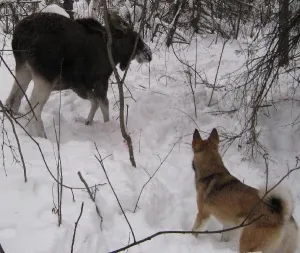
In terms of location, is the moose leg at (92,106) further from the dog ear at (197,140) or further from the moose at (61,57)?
the dog ear at (197,140)

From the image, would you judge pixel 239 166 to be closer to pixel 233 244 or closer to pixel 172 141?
pixel 172 141

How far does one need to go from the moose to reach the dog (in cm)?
163

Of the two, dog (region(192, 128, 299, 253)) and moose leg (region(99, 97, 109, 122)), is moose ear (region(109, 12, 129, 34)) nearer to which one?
moose leg (region(99, 97, 109, 122))

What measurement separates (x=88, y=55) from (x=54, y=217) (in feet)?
9.93

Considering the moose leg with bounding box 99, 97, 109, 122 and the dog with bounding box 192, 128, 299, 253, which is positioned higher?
the dog with bounding box 192, 128, 299, 253

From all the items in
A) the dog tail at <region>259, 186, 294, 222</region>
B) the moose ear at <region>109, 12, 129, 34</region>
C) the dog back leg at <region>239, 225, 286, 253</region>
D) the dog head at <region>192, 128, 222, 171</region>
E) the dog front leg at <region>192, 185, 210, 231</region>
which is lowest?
the dog front leg at <region>192, 185, 210, 231</region>

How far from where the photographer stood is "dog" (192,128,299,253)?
11.6 feet

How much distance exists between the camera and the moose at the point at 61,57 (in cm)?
536

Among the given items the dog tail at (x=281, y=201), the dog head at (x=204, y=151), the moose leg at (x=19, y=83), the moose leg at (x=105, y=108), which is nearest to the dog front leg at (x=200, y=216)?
the dog head at (x=204, y=151)

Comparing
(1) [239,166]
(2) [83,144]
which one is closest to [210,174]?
(1) [239,166]

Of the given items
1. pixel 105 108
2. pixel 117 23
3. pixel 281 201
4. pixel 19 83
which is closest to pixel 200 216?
pixel 281 201

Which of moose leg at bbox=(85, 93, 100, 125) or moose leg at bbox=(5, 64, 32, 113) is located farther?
moose leg at bbox=(85, 93, 100, 125)

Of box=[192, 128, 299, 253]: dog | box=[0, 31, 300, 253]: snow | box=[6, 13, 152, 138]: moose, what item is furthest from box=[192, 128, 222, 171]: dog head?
box=[6, 13, 152, 138]: moose

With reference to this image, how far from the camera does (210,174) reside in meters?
4.45
